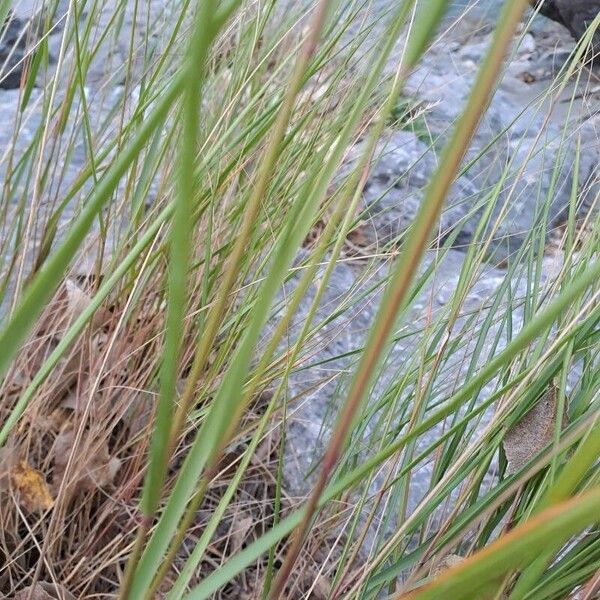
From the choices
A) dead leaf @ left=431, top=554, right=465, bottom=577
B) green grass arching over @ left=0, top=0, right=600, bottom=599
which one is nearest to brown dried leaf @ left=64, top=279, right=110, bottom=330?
green grass arching over @ left=0, top=0, right=600, bottom=599

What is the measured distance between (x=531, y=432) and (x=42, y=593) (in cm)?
46

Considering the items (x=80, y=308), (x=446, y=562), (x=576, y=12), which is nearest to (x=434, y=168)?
(x=80, y=308)

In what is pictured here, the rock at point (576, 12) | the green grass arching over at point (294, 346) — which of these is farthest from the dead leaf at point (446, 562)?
the rock at point (576, 12)

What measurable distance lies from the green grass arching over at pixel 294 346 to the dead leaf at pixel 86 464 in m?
0.02

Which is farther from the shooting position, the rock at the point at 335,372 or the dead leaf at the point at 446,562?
the rock at the point at 335,372

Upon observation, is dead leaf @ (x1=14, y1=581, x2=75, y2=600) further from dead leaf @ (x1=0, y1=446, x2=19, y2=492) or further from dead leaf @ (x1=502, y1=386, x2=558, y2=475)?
dead leaf @ (x1=502, y1=386, x2=558, y2=475)

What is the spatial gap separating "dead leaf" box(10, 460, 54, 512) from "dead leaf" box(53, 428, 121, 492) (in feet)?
0.08

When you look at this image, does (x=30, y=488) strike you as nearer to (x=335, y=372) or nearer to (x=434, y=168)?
(x=335, y=372)

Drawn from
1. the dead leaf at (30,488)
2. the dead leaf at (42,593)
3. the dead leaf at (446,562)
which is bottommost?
the dead leaf at (42,593)

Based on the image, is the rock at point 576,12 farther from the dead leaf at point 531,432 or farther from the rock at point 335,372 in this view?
the dead leaf at point 531,432

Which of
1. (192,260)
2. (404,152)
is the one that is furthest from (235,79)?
(404,152)

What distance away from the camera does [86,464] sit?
2.39 feet

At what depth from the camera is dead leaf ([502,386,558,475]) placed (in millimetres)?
543

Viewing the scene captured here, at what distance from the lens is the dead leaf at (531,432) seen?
0.54 m
